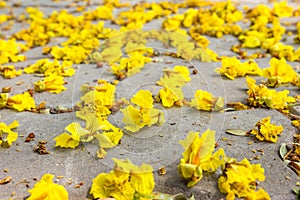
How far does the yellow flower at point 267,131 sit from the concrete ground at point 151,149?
0.03m

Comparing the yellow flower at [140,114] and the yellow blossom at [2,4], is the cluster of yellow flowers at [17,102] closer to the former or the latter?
the yellow flower at [140,114]

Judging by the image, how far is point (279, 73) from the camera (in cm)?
208

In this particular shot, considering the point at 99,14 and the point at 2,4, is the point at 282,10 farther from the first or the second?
the point at 2,4

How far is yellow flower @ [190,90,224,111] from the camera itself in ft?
5.99

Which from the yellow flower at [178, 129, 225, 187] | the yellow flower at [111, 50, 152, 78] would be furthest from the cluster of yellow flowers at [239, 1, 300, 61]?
the yellow flower at [178, 129, 225, 187]

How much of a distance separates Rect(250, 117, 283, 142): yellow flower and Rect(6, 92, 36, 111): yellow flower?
1.03 m

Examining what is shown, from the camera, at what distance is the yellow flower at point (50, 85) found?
6.96ft

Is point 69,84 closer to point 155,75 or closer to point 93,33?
point 155,75

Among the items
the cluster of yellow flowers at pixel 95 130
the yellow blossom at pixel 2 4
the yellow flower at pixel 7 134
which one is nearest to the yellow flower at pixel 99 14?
the yellow blossom at pixel 2 4

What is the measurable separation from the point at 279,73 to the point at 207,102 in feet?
1.58

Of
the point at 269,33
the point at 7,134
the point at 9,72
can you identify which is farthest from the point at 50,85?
the point at 269,33

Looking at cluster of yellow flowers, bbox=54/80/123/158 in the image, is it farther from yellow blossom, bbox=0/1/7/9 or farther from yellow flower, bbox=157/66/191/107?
yellow blossom, bbox=0/1/7/9

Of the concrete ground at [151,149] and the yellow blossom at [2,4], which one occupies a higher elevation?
the yellow blossom at [2,4]

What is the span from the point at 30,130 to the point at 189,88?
80cm
